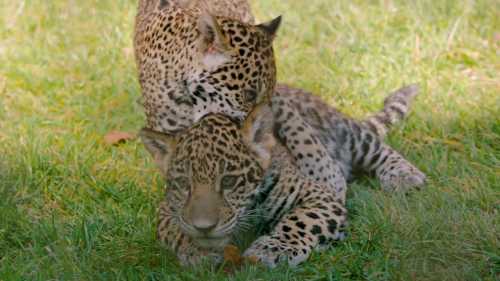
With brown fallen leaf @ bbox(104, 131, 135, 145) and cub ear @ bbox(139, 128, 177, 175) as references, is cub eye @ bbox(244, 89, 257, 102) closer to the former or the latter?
cub ear @ bbox(139, 128, 177, 175)

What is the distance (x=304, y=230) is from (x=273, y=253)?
16.5 inches

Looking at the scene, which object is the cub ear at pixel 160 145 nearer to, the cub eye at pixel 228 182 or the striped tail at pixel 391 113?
the cub eye at pixel 228 182

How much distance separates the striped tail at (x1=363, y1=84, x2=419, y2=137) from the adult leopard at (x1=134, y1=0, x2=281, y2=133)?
6.28 feet

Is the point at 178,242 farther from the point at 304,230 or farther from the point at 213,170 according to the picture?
the point at 304,230

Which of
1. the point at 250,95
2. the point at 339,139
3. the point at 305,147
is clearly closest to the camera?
the point at 250,95

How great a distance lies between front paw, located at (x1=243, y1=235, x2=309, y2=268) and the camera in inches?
271

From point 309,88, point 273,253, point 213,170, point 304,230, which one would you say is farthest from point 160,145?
point 309,88

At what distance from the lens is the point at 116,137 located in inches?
365

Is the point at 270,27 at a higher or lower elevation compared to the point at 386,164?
higher

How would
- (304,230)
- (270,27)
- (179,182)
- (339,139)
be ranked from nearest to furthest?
(179,182) → (304,230) → (270,27) → (339,139)

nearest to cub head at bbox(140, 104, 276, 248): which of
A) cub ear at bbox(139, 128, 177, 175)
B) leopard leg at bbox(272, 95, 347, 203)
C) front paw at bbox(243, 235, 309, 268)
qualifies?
cub ear at bbox(139, 128, 177, 175)

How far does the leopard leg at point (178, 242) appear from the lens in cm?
689

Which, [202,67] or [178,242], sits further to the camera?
[202,67]

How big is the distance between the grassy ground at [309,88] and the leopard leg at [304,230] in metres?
0.12
